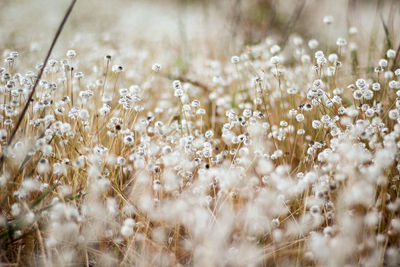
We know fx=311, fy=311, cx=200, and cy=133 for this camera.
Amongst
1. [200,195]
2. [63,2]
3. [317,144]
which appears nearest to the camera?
[200,195]

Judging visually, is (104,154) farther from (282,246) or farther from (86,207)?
(282,246)

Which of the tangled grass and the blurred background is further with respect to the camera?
the blurred background

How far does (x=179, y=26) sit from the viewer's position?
137 inches

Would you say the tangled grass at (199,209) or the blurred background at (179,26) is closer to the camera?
the tangled grass at (199,209)

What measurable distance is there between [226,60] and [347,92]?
124 centimetres

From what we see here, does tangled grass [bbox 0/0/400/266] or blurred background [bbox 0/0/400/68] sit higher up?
blurred background [bbox 0/0/400/68]

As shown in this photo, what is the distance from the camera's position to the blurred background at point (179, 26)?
10.4 ft

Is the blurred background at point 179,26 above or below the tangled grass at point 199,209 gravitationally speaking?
above

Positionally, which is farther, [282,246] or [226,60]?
[226,60]

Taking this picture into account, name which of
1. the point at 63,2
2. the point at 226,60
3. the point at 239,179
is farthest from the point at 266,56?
the point at 63,2

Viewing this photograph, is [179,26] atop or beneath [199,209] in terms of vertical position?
atop

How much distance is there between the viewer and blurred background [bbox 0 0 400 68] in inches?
124

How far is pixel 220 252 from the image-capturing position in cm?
107

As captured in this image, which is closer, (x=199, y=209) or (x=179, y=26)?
(x=199, y=209)
